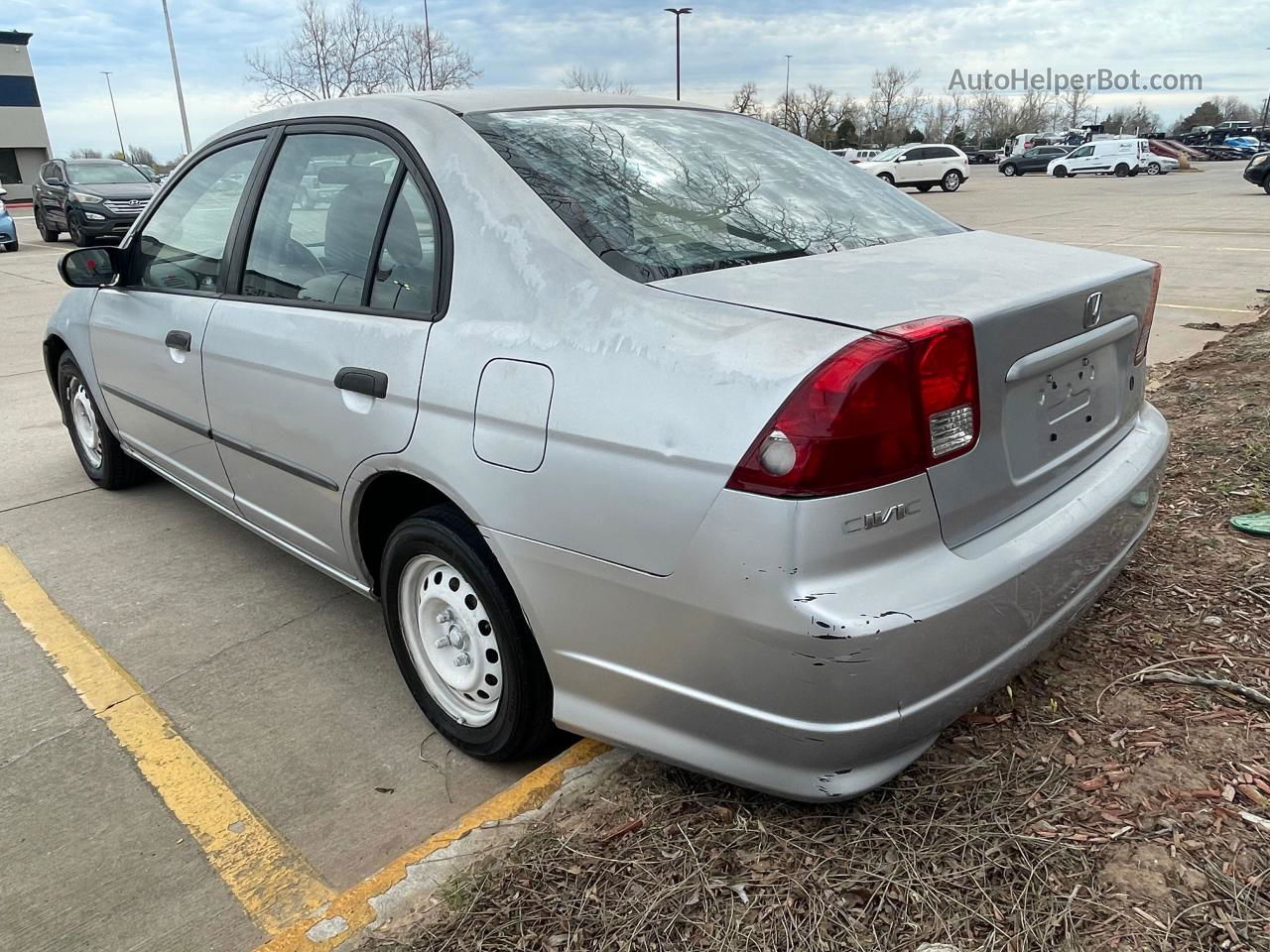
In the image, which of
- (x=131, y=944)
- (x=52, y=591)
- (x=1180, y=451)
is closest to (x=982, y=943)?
(x=131, y=944)

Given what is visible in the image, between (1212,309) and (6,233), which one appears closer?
(1212,309)

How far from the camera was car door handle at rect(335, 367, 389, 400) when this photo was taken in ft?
7.80

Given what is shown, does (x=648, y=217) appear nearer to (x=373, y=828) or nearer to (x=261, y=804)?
(x=373, y=828)

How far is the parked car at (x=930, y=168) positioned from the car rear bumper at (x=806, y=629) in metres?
35.1

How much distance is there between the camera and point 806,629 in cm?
166

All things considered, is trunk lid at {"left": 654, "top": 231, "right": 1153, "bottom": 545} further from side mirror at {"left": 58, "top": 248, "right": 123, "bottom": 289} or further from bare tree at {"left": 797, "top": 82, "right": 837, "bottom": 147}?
bare tree at {"left": 797, "top": 82, "right": 837, "bottom": 147}

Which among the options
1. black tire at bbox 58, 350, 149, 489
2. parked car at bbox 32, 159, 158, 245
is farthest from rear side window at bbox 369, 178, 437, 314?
parked car at bbox 32, 159, 158, 245

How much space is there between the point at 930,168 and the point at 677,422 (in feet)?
119

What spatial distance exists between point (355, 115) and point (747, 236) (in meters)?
1.28

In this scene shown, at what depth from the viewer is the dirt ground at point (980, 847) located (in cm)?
176

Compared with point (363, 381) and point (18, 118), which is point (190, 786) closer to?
point (363, 381)

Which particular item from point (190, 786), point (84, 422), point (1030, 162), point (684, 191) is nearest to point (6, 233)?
point (84, 422)

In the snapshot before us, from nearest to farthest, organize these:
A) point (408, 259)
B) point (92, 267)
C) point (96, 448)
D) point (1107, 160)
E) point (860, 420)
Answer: point (860, 420)
point (408, 259)
point (92, 267)
point (96, 448)
point (1107, 160)

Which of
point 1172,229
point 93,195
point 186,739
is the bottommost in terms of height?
point 1172,229
